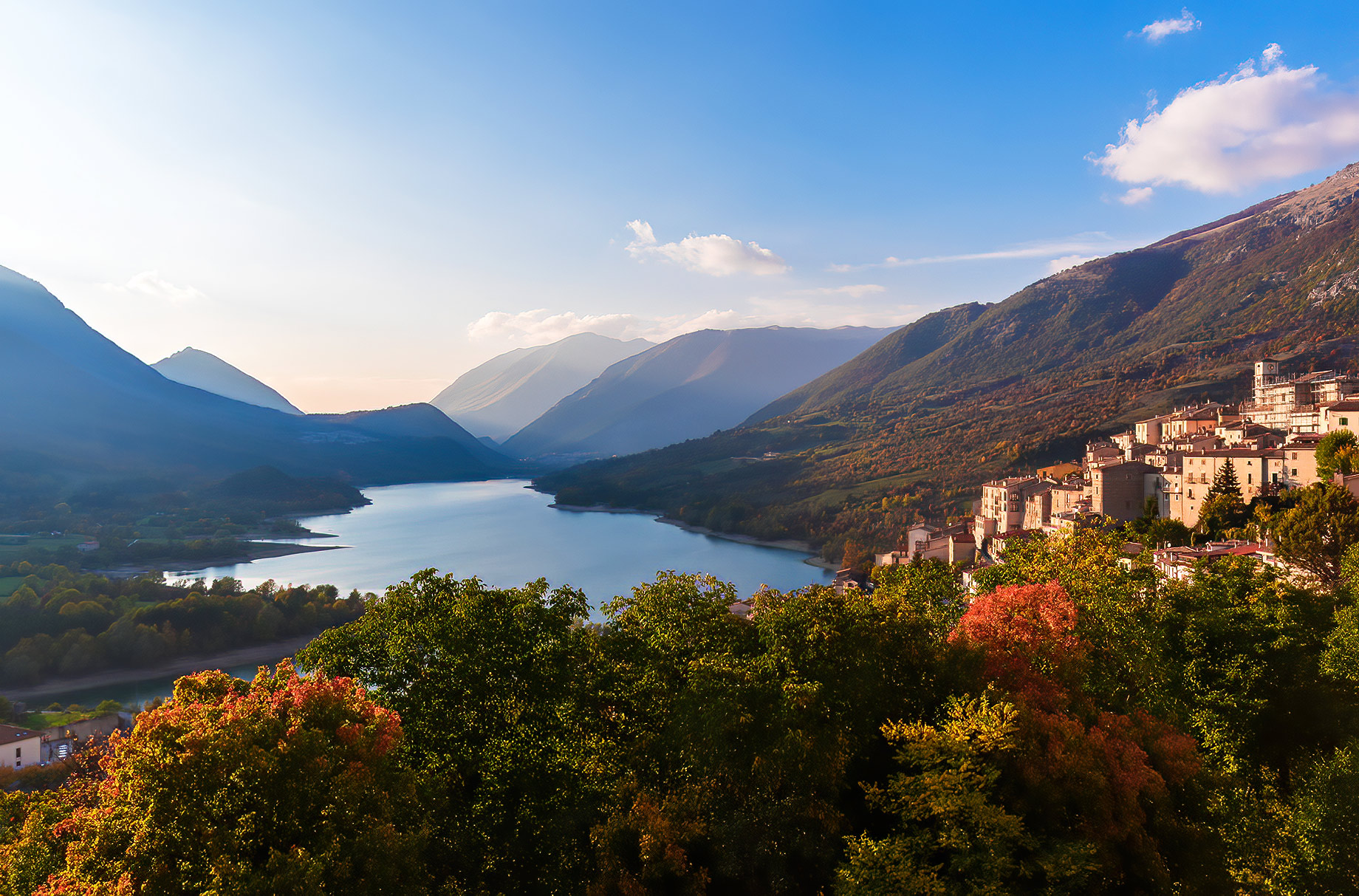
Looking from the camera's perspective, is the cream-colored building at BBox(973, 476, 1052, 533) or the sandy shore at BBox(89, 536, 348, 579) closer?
the cream-colored building at BBox(973, 476, 1052, 533)

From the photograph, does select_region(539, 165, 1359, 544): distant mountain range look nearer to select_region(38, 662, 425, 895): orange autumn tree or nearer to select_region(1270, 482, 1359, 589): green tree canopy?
select_region(1270, 482, 1359, 589): green tree canopy

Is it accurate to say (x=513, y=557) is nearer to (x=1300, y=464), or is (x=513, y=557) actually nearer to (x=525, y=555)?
(x=525, y=555)

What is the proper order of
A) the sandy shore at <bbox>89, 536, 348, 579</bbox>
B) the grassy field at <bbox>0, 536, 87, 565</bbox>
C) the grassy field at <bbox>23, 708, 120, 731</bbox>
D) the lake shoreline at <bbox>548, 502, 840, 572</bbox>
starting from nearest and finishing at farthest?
the grassy field at <bbox>23, 708, 120, 731</bbox>, the grassy field at <bbox>0, 536, 87, 565</bbox>, the sandy shore at <bbox>89, 536, 348, 579</bbox>, the lake shoreline at <bbox>548, 502, 840, 572</bbox>

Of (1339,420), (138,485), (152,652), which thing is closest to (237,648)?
(152,652)

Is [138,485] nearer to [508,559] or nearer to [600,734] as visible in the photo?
[508,559]

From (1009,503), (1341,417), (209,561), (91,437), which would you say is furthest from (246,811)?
(91,437)

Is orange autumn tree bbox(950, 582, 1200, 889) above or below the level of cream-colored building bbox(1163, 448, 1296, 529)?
below

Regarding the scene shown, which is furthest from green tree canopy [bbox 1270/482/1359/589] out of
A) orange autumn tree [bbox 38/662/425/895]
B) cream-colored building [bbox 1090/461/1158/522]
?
orange autumn tree [bbox 38/662/425/895]
